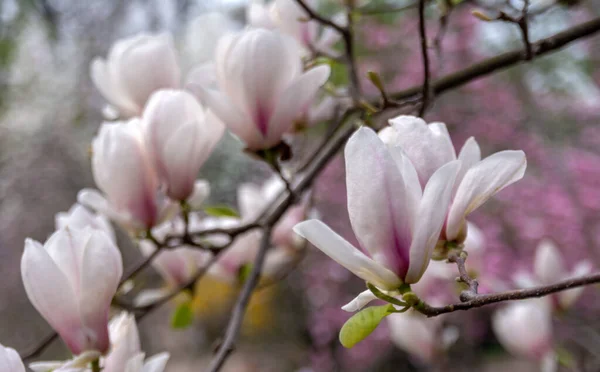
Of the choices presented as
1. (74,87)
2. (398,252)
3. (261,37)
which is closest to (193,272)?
(261,37)

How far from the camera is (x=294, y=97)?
0.56 metres

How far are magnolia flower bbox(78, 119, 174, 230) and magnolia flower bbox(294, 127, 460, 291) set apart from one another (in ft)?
0.97

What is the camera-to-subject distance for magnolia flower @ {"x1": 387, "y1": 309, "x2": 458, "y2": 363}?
117 cm

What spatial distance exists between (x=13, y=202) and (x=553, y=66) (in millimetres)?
3332

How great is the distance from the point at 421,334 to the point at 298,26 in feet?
2.37

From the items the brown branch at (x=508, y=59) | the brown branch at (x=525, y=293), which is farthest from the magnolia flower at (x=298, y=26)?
the brown branch at (x=525, y=293)

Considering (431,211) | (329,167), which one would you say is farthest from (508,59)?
(329,167)

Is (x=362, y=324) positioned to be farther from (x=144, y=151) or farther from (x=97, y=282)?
(x=144, y=151)

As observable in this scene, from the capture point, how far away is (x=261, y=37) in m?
0.54

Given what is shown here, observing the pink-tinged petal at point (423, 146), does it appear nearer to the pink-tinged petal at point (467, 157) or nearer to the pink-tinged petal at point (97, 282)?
the pink-tinged petal at point (467, 157)

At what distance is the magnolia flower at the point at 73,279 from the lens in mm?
443

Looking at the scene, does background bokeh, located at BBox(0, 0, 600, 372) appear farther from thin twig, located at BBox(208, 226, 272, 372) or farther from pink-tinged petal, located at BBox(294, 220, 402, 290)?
pink-tinged petal, located at BBox(294, 220, 402, 290)

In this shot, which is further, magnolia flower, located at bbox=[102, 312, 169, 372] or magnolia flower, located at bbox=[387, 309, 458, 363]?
magnolia flower, located at bbox=[387, 309, 458, 363]

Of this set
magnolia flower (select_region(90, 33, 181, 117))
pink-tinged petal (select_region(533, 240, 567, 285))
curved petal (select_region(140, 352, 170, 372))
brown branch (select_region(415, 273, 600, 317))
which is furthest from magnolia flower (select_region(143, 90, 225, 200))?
pink-tinged petal (select_region(533, 240, 567, 285))
